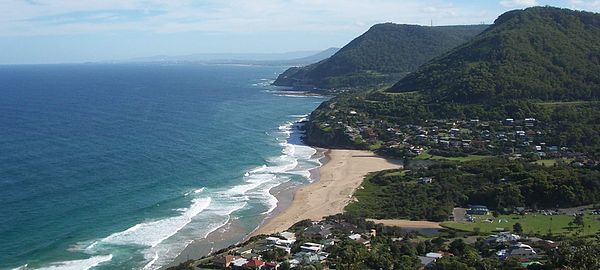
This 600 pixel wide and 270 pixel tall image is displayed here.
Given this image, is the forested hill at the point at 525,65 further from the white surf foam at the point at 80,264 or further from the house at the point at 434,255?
the white surf foam at the point at 80,264

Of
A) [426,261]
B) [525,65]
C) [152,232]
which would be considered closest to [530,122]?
[525,65]

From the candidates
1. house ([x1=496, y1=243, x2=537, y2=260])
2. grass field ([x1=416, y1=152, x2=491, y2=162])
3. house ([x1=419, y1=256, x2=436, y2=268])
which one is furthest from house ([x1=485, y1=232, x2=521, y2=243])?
grass field ([x1=416, y1=152, x2=491, y2=162])

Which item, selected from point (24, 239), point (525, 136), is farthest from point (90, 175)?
point (525, 136)

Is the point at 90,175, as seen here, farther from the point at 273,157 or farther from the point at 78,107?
the point at 78,107

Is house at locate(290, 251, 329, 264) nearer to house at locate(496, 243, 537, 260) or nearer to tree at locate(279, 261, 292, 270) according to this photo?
tree at locate(279, 261, 292, 270)

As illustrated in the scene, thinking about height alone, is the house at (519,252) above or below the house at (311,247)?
below

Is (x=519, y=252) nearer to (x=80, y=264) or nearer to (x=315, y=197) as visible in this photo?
(x=315, y=197)

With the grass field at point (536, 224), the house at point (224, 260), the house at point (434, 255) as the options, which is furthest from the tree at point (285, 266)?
the grass field at point (536, 224)
